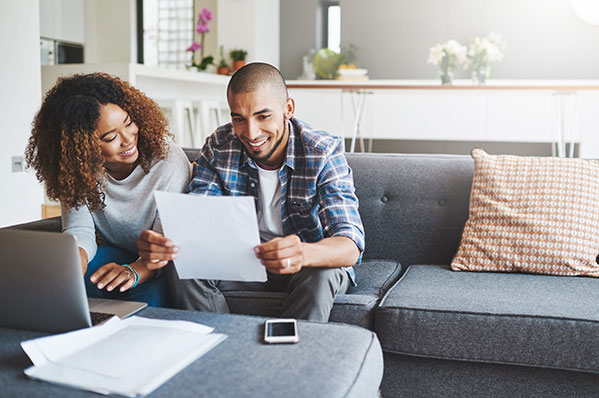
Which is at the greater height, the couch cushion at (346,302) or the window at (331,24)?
the window at (331,24)

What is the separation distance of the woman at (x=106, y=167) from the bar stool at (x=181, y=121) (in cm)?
297

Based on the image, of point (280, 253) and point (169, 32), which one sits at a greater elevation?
point (169, 32)

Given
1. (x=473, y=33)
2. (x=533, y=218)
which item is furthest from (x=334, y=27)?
(x=533, y=218)

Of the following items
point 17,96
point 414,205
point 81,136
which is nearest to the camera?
point 81,136

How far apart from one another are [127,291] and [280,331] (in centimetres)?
68

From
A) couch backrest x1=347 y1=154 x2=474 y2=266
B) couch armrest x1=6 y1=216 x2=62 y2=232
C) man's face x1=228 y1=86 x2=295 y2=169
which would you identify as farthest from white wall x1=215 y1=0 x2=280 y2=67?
man's face x1=228 y1=86 x2=295 y2=169

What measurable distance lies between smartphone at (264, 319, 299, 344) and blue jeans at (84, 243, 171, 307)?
22.4 inches

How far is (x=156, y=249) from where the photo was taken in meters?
1.57

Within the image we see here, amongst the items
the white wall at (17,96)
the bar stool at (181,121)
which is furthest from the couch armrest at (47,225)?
the bar stool at (181,121)

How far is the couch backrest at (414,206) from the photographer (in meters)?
2.38

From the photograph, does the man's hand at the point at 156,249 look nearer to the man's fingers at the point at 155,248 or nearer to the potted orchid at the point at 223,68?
the man's fingers at the point at 155,248

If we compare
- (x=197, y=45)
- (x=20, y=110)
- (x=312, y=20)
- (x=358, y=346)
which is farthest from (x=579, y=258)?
(x=312, y=20)

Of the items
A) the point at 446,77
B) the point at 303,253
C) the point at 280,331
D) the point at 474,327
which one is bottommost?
the point at 474,327

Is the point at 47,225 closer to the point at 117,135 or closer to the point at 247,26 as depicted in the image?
the point at 117,135
